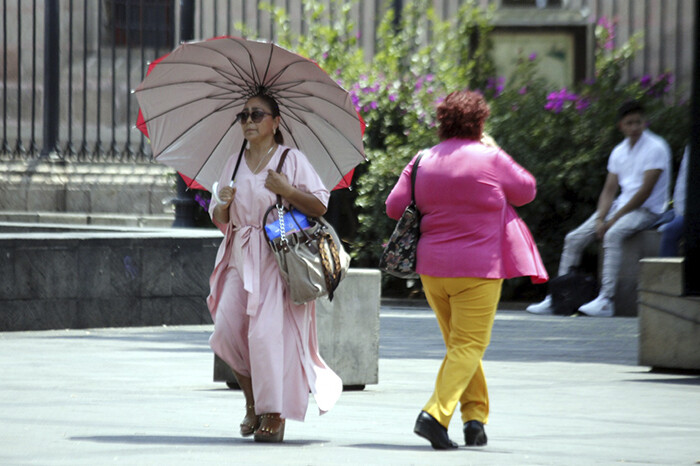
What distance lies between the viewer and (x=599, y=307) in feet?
43.9

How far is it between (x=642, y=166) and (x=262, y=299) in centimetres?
681

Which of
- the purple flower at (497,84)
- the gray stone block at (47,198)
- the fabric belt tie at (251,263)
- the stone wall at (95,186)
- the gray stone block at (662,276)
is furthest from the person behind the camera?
the gray stone block at (47,198)

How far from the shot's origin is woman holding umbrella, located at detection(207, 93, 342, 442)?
702 centimetres

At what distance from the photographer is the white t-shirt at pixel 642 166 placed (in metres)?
13.2

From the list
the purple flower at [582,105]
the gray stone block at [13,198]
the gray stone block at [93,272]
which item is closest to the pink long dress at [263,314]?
the gray stone block at [93,272]

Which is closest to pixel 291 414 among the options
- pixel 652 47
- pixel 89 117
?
pixel 652 47

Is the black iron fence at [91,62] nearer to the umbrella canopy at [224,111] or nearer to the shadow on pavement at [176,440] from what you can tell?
the umbrella canopy at [224,111]

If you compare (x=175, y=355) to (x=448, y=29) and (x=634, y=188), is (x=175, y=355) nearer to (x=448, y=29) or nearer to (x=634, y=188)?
(x=634, y=188)

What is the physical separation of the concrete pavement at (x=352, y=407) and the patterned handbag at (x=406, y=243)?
0.78 metres

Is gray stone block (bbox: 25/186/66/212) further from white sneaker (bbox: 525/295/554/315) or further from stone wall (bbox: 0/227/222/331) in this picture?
white sneaker (bbox: 525/295/554/315)

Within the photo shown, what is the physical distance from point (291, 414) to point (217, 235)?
564 cm

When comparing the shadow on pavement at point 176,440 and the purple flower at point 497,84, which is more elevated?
the purple flower at point 497,84

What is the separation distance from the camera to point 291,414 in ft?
23.2

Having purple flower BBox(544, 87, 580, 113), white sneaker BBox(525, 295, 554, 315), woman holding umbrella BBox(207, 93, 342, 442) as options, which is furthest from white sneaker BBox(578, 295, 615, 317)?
woman holding umbrella BBox(207, 93, 342, 442)
